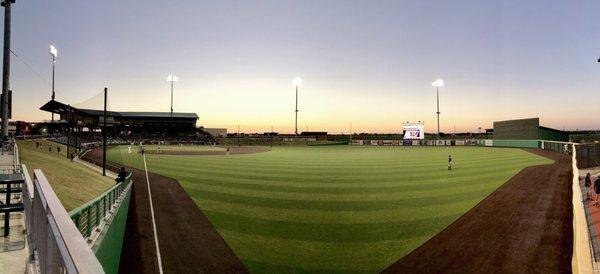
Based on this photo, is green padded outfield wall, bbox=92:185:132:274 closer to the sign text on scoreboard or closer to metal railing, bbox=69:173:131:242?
metal railing, bbox=69:173:131:242

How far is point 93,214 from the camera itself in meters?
8.66

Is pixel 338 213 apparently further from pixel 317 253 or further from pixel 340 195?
pixel 317 253

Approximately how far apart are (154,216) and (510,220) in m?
14.7

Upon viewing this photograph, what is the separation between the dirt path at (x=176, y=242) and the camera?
9602 mm

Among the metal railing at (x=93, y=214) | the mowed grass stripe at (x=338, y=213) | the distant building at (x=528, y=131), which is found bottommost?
the mowed grass stripe at (x=338, y=213)

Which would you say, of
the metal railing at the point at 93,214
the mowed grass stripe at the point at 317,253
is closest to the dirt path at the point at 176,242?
the mowed grass stripe at the point at 317,253

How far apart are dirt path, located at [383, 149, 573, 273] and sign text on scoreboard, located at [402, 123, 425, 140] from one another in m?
68.2

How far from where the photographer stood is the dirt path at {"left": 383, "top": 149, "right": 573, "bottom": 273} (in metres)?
9.83

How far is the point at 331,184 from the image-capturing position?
→ 22875 mm

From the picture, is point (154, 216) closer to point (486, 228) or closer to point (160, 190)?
point (160, 190)

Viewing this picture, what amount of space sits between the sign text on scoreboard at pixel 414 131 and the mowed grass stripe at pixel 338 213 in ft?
234

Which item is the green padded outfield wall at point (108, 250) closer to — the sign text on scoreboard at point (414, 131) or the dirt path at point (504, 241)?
the dirt path at point (504, 241)

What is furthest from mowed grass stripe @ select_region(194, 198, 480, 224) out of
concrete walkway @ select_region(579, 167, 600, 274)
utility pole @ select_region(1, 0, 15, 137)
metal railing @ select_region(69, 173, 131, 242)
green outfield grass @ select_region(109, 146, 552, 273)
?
utility pole @ select_region(1, 0, 15, 137)

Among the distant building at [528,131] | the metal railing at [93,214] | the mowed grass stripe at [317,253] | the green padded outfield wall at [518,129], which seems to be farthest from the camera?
the green padded outfield wall at [518,129]
